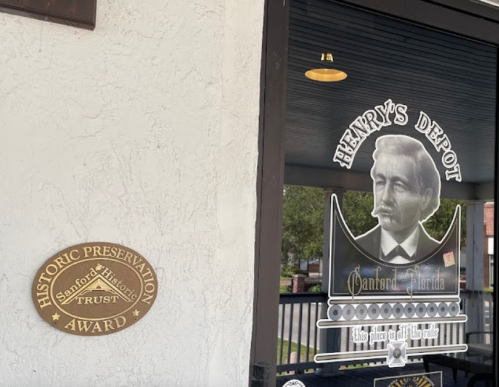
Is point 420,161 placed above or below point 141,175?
above

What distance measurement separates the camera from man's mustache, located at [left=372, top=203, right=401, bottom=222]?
7.29ft

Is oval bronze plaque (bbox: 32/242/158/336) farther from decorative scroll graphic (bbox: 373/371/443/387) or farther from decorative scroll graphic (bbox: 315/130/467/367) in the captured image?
decorative scroll graphic (bbox: 373/371/443/387)

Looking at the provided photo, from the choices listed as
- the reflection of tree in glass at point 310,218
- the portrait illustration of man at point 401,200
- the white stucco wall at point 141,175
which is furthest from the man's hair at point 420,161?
the white stucco wall at point 141,175

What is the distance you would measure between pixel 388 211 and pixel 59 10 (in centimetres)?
138

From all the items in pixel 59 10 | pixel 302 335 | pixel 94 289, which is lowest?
pixel 302 335

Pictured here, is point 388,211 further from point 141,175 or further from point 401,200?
Answer: point 141,175

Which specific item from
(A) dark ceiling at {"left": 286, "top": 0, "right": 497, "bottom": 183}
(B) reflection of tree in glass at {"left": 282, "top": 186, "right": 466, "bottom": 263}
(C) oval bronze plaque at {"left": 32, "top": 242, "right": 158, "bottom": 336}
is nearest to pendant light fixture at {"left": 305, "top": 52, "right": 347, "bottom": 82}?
(A) dark ceiling at {"left": 286, "top": 0, "right": 497, "bottom": 183}

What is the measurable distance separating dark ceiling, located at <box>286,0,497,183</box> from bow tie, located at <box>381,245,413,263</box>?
339mm

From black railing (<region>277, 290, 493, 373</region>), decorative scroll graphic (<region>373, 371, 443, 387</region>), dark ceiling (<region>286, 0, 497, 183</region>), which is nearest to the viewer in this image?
black railing (<region>277, 290, 493, 373</region>)

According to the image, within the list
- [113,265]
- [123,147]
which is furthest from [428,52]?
[113,265]

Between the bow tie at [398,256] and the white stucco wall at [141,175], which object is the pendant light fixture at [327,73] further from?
the bow tie at [398,256]

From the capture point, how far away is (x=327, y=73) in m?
2.20

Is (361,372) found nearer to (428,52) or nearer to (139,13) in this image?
(428,52)

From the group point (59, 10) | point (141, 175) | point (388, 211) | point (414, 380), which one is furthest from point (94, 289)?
point (414, 380)
